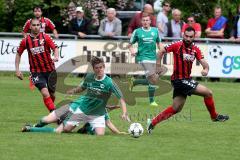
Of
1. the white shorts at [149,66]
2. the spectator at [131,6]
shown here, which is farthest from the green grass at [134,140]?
the spectator at [131,6]

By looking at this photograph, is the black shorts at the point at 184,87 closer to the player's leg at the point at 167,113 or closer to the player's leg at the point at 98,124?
the player's leg at the point at 167,113

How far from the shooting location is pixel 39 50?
14.3 metres

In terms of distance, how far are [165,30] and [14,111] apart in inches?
333

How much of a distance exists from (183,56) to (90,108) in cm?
175

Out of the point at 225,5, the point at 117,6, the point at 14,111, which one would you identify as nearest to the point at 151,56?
the point at 14,111

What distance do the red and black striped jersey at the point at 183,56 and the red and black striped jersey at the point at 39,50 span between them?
2317 millimetres

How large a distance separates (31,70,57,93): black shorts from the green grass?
1.95 feet

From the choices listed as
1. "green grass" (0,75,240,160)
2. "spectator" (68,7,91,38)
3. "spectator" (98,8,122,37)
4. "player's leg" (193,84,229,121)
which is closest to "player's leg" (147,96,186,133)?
"green grass" (0,75,240,160)

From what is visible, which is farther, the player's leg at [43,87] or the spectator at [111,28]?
the spectator at [111,28]

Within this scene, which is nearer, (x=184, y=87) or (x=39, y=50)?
(x=184, y=87)

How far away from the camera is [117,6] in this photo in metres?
31.0

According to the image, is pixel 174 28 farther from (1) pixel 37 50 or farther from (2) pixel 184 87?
(2) pixel 184 87

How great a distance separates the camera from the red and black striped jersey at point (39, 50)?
46.8 feet

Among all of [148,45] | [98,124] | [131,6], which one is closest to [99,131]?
[98,124]
